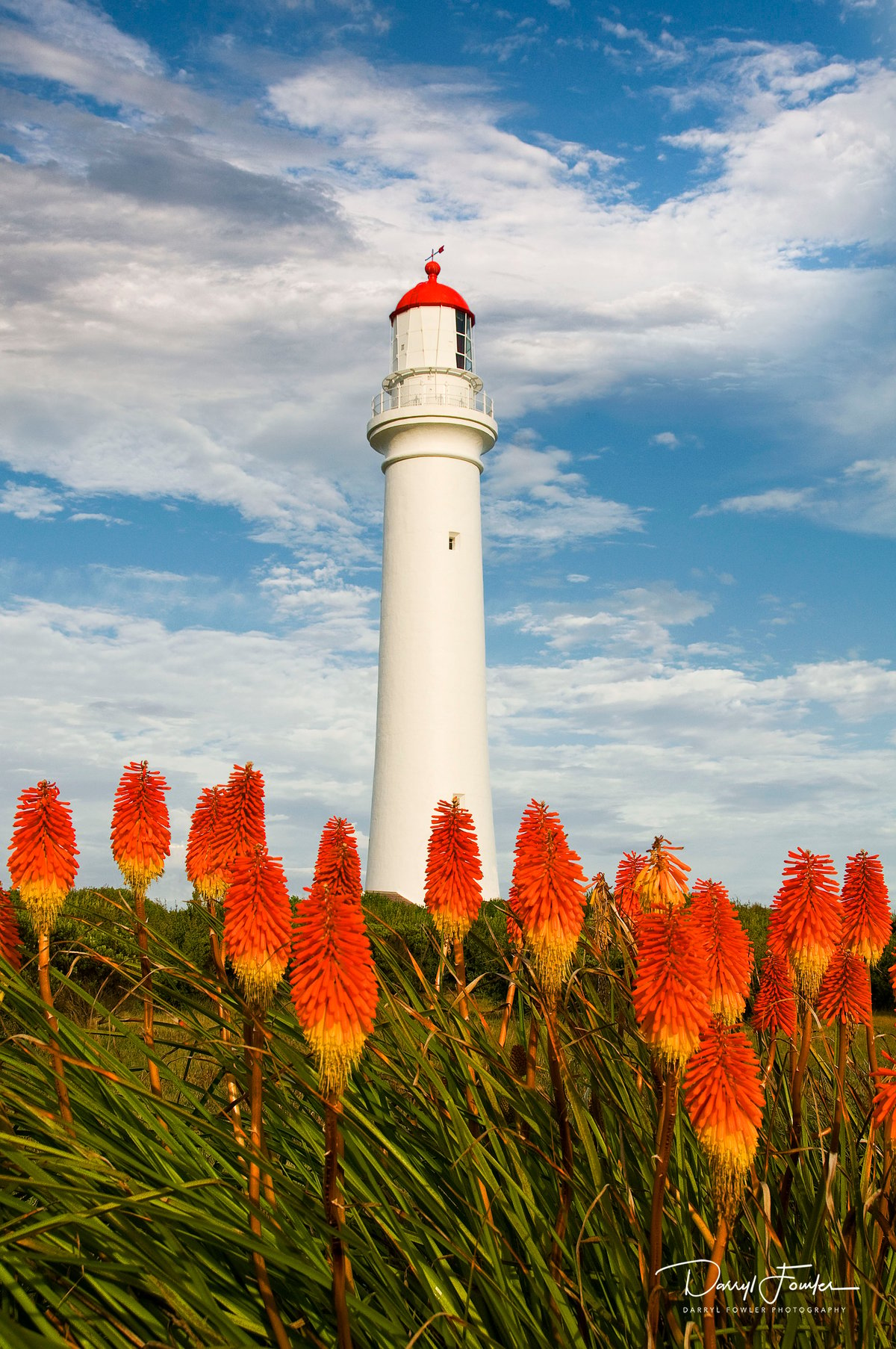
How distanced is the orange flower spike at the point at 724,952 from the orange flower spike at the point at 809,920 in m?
0.31

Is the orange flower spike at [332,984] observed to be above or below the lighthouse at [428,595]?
below

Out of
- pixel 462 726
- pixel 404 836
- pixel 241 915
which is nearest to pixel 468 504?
pixel 462 726

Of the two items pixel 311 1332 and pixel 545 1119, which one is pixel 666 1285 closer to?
pixel 545 1119

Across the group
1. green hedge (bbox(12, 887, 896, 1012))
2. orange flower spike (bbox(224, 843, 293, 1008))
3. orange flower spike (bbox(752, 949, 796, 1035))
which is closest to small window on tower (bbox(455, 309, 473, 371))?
green hedge (bbox(12, 887, 896, 1012))

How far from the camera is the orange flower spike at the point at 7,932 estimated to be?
3.64 m

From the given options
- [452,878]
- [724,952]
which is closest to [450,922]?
[452,878]

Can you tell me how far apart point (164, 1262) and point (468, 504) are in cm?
2645

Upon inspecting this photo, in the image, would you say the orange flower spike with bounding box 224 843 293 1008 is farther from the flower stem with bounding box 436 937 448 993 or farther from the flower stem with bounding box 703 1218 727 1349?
the flower stem with bounding box 703 1218 727 1349

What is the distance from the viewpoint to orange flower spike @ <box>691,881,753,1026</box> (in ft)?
12.4

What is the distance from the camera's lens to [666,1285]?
3740 millimetres

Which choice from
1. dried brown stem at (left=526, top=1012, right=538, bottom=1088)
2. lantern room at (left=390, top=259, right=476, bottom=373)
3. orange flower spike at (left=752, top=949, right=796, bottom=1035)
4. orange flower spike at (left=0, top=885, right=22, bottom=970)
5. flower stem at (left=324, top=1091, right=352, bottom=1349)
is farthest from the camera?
lantern room at (left=390, top=259, right=476, bottom=373)

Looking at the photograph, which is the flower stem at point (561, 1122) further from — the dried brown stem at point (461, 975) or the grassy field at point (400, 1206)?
the dried brown stem at point (461, 975)

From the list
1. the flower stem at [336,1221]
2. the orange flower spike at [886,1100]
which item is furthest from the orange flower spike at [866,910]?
the flower stem at [336,1221]

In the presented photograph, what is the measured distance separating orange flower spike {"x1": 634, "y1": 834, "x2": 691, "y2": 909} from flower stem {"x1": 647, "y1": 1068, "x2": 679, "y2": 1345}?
0.79 metres
